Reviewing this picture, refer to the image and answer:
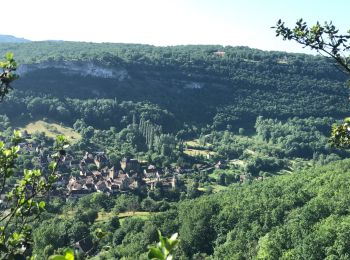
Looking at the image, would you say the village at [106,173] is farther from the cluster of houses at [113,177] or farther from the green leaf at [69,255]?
the green leaf at [69,255]

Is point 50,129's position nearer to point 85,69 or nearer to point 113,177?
point 113,177

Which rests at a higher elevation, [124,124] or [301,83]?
[301,83]

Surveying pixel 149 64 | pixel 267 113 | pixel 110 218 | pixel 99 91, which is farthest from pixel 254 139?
pixel 110 218

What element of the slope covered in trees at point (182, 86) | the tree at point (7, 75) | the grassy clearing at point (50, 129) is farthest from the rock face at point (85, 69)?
the tree at point (7, 75)

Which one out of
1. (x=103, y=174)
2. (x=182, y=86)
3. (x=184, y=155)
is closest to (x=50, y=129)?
(x=103, y=174)

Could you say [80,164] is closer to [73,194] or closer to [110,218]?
[73,194]

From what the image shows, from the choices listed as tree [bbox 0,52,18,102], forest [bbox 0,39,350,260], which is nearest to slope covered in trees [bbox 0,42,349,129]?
forest [bbox 0,39,350,260]
